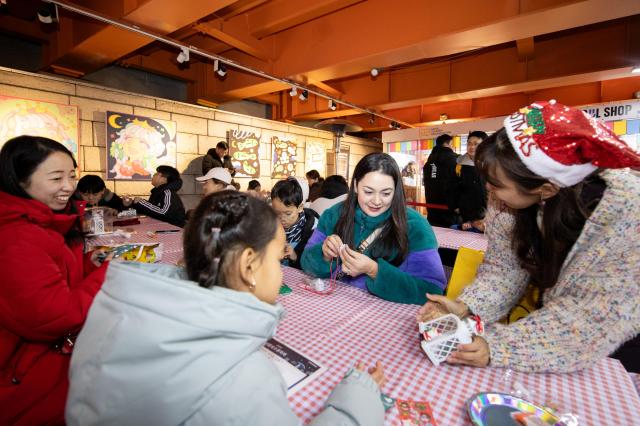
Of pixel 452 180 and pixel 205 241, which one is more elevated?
pixel 452 180

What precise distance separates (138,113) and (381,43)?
5211 mm

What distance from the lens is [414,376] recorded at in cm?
111

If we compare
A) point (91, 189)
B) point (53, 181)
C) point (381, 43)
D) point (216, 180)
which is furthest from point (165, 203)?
point (381, 43)

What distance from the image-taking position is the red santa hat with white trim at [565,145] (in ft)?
3.59

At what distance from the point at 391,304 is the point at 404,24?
169 inches

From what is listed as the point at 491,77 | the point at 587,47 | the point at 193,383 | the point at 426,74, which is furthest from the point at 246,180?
the point at 193,383

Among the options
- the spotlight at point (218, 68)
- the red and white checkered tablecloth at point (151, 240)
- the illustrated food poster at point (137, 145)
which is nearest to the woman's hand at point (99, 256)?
the red and white checkered tablecloth at point (151, 240)

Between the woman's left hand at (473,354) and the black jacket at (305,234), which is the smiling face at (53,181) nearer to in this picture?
the black jacket at (305,234)

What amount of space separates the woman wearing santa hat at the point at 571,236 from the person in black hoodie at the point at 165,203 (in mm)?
4739

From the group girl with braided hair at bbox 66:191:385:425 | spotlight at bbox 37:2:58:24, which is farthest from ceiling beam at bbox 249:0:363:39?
girl with braided hair at bbox 66:191:385:425

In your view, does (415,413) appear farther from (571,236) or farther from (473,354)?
(571,236)

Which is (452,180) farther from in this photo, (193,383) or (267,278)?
(193,383)

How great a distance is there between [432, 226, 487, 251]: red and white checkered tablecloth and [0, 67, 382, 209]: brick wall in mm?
6168

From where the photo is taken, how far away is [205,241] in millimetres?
931
